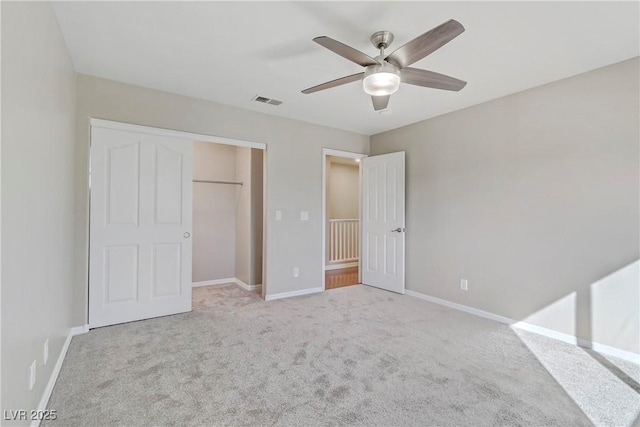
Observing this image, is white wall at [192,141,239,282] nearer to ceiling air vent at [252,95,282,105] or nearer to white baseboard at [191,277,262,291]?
white baseboard at [191,277,262,291]

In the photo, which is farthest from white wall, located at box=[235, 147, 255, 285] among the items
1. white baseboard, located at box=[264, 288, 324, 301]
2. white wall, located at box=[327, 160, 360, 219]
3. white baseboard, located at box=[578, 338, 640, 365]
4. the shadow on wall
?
white baseboard, located at box=[578, 338, 640, 365]

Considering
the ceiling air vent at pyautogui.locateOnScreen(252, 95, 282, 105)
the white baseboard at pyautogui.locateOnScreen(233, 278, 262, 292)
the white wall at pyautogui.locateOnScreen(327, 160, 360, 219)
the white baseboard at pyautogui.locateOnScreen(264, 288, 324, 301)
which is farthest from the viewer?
the white wall at pyautogui.locateOnScreen(327, 160, 360, 219)

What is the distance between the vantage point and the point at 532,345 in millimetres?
2785

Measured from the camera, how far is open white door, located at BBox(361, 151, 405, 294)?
14.7 ft

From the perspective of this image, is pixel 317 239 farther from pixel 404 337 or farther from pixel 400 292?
pixel 404 337

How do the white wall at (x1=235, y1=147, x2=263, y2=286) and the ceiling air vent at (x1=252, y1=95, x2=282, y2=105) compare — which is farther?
the white wall at (x1=235, y1=147, x2=263, y2=286)

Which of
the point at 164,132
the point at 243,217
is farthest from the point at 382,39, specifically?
the point at 243,217

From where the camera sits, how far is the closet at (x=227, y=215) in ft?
15.4

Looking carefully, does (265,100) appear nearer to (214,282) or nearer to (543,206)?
(214,282)

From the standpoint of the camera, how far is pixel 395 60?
2094 mm

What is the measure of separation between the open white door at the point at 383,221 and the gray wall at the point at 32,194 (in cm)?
377

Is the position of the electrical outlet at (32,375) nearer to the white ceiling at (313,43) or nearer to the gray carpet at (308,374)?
the gray carpet at (308,374)

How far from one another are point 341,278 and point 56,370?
13.4 feet

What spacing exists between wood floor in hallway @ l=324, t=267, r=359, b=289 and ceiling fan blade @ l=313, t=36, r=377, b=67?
357 centimetres
